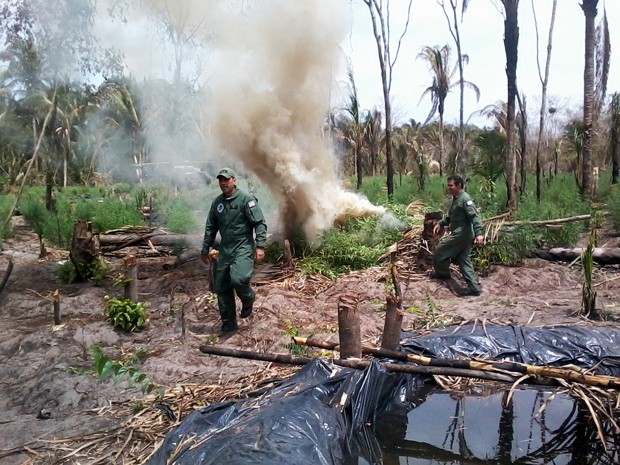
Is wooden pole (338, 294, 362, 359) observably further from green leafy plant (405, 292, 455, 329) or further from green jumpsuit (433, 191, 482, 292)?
green jumpsuit (433, 191, 482, 292)

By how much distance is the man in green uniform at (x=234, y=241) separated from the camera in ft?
18.9

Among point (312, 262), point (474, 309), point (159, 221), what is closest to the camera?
point (474, 309)

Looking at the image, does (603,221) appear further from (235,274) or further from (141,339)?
(141,339)

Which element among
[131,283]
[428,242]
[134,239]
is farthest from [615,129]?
[131,283]

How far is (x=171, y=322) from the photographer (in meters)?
6.40

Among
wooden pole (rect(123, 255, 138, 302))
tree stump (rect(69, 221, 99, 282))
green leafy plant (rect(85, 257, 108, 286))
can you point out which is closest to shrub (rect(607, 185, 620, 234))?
wooden pole (rect(123, 255, 138, 302))

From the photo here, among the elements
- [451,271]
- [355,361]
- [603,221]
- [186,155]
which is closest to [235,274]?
[355,361]

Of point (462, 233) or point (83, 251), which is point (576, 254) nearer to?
point (462, 233)

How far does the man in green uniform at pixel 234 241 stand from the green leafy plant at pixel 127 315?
100cm

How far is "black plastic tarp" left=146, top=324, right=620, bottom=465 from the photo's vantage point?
284 cm

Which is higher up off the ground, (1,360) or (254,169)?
(254,169)

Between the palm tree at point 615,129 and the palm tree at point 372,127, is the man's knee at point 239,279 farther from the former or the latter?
the palm tree at point 372,127

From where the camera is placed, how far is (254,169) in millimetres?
9750

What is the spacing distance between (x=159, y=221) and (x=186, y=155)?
1163 centimetres
